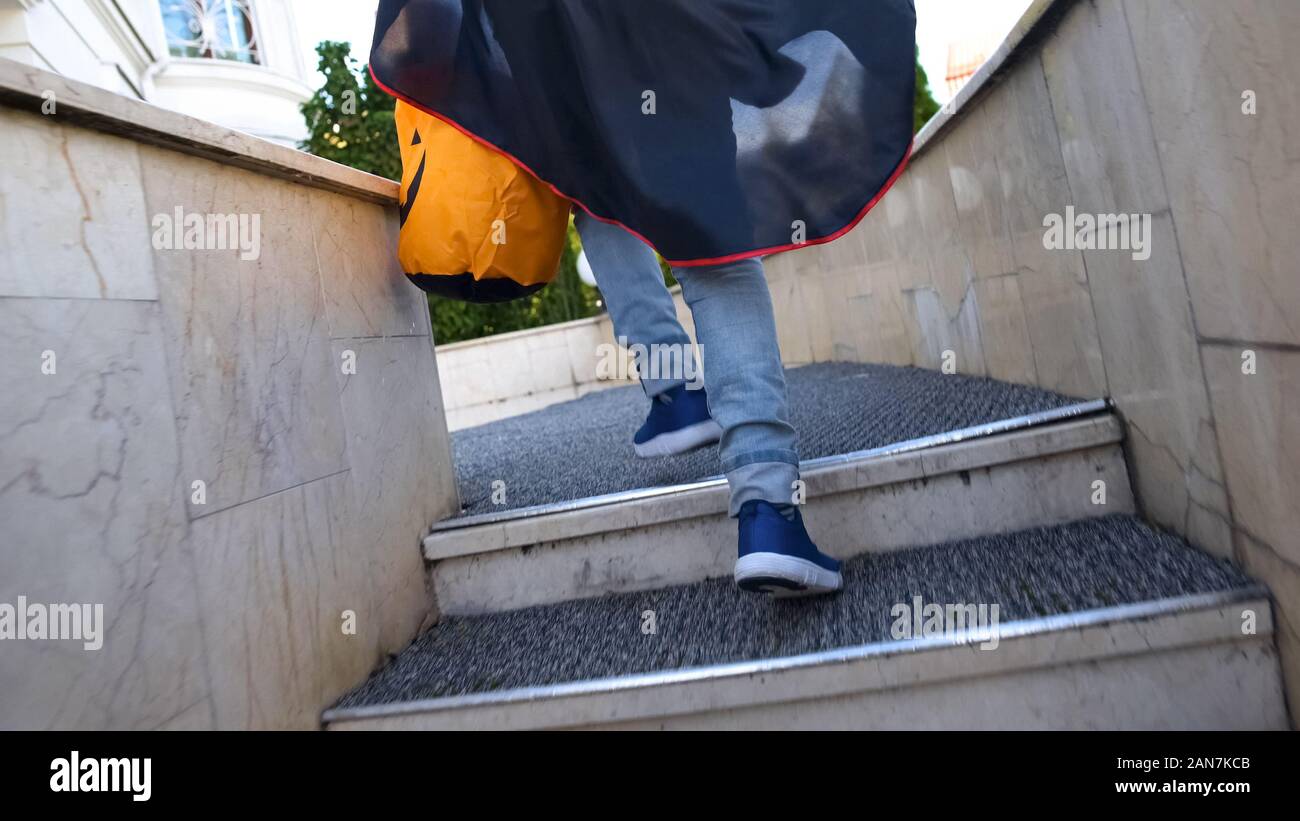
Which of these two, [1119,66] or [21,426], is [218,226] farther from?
[1119,66]

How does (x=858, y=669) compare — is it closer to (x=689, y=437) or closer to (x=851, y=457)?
(x=851, y=457)

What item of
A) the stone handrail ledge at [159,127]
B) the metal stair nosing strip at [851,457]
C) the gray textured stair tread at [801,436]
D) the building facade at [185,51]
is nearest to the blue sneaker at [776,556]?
the metal stair nosing strip at [851,457]

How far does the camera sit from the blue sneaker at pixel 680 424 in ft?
5.30

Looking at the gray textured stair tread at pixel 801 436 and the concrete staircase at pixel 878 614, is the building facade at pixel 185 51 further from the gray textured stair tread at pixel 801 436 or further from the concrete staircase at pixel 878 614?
the concrete staircase at pixel 878 614

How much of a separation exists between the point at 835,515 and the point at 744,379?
35cm

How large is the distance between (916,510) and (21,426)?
1266 mm

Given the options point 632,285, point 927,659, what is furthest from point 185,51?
point 927,659

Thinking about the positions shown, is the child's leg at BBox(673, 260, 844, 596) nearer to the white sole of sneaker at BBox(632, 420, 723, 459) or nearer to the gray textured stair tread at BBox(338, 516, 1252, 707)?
the gray textured stair tread at BBox(338, 516, 1252, 707)

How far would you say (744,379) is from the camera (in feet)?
4.10

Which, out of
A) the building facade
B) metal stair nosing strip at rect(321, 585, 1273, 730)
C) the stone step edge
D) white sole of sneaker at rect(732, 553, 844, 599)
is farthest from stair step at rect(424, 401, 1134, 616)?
the building facade

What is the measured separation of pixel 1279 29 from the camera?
79 centimetres

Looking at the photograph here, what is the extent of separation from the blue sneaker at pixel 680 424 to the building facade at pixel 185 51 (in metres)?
4.88

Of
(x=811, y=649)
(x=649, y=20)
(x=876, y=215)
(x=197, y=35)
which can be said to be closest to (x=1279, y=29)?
(x=649, y=20)
